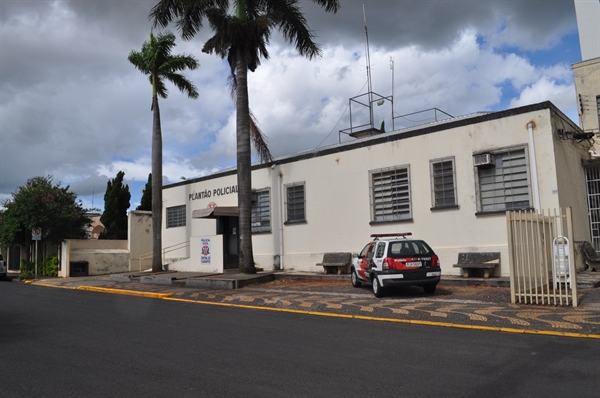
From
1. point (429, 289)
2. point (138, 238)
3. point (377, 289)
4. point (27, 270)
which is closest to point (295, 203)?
point (377, 289)

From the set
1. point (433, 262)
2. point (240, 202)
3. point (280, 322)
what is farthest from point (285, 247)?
point (280, 322)

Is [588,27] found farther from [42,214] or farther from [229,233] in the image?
[42,214]

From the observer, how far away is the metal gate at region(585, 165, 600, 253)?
58.3 ft

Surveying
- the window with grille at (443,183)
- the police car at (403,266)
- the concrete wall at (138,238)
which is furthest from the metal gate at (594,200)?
the concrete wall at (138,238)

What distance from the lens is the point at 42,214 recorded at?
25953 mm

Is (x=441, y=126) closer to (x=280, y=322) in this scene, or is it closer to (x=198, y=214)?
(x=280, y=322)

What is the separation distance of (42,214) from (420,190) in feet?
63.7

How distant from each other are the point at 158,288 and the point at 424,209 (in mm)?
9915

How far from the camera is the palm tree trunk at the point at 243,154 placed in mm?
18844

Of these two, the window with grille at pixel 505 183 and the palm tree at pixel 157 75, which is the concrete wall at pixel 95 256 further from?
the window with grille at pixel 505 183

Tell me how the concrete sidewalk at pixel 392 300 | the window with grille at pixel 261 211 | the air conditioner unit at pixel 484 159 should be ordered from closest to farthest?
the concrete sidewalk at pixel 392 300, the air conditioner unit at pixel 484 159, the window with grille at pixel 261 211

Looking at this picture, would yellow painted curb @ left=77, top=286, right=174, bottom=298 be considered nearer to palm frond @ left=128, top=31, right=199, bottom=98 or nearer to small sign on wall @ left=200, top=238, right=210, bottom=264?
small sign on wall @ left=200, top=238, right=210, bottom=264

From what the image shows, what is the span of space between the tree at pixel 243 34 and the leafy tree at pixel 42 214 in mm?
12462

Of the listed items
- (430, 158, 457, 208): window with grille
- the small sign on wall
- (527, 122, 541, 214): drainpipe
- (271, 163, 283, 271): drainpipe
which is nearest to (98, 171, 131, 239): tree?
the small sign on wall
